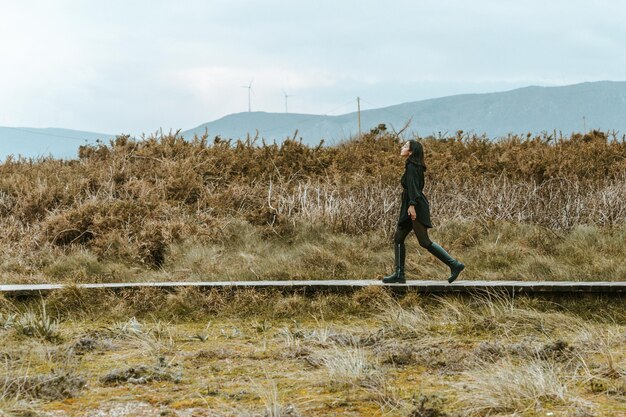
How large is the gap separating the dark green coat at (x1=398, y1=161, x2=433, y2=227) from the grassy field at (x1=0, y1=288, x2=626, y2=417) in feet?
3.17

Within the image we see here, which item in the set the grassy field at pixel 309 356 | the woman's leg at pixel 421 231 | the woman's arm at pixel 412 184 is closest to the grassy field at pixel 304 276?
the grassy field at pixel 309 356

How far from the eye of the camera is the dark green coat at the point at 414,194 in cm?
957

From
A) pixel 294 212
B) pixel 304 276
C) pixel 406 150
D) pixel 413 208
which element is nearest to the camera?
pixel 406 150

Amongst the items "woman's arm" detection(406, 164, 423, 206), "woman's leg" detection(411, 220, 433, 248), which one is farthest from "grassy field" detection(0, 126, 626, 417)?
"woman's arm" detection(406, 164, 423, 206)

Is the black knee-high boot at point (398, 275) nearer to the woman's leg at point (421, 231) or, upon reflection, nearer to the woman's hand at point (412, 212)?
the woman's leg at point (421, 231)

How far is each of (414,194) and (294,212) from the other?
6652 mm

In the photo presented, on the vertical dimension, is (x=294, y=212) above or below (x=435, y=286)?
above

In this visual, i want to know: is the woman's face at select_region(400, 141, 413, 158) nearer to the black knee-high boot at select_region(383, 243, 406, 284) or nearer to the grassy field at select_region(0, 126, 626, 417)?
the black knee-high boot at select_region(383, 243, 406, 284)

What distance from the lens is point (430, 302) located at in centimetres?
978

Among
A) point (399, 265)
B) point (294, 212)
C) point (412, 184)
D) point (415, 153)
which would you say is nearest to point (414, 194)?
point (412, 184)

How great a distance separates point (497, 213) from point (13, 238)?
950 cm

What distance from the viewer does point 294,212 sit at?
16031 mm

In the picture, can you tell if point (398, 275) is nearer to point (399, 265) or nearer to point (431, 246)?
point (399, 265)

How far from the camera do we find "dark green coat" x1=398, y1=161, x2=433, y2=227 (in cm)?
957
